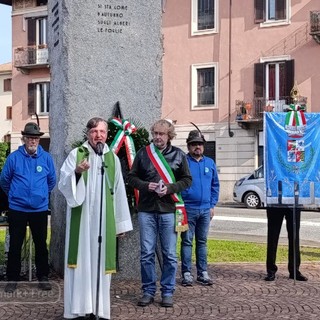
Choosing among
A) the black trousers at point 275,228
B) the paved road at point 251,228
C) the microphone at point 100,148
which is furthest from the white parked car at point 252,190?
the microphone at point 100,148

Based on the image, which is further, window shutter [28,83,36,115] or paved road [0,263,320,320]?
window shutter [28,83,36,115]

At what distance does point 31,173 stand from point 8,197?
0.44 m

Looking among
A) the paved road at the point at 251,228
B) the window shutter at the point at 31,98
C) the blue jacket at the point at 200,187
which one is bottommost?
the paved road at the point at 251,228

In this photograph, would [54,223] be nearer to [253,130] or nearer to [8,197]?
[8,197]

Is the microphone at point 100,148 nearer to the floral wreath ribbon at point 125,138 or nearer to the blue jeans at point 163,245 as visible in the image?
the blue jeans at point 163,245

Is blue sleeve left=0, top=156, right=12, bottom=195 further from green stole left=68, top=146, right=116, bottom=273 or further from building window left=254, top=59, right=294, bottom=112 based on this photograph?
building window left=254, top=59, right=294, bottom=112

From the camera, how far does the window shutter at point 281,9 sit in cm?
3100

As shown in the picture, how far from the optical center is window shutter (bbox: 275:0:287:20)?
31.0m

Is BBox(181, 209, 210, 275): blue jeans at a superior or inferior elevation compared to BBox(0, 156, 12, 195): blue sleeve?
inferior

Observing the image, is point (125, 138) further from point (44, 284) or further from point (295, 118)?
point (295, 118)

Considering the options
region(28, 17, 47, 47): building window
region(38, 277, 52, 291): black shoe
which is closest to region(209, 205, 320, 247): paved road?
region(38, 277, 52, 291): black shoe

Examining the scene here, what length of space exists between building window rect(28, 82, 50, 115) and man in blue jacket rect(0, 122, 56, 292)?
30438mm

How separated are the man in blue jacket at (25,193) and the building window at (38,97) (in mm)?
30438

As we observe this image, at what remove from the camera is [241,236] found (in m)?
15.6
